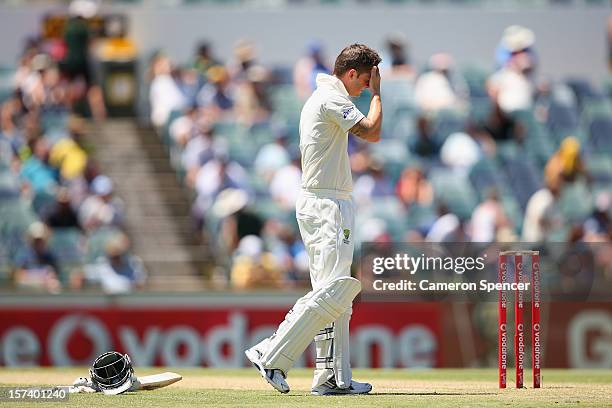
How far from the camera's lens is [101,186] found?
17266 millimetres

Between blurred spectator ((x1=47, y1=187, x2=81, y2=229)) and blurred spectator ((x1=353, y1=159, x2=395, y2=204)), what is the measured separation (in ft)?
10.8

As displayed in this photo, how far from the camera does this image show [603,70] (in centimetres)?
2183

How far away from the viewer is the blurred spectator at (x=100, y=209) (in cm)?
1698

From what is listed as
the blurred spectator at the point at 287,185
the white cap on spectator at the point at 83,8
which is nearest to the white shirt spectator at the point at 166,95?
the white cap on spectator at the point at 83,8

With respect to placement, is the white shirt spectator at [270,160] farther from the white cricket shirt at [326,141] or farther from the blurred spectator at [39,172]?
the white cricket shirt at [326,141]

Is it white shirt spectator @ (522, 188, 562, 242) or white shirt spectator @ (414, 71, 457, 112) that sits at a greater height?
white shirt spectator @ (414, 71, 457, 112)

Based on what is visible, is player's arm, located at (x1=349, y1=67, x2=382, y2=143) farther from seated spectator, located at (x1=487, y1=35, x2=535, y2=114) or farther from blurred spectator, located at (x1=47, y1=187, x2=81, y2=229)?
seated spectator, located at (x1=487, y1=35, x2=535, y2=114)

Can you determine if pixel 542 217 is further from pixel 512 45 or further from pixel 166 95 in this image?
pixel 166 95

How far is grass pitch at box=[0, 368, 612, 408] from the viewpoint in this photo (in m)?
8.67

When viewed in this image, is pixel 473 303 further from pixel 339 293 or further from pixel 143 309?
pixel 339 293

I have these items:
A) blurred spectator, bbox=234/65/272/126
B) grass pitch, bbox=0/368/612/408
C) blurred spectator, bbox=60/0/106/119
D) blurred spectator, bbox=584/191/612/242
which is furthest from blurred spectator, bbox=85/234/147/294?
blurred spectator, bbox=584/191/612/242

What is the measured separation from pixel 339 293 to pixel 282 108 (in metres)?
10.4

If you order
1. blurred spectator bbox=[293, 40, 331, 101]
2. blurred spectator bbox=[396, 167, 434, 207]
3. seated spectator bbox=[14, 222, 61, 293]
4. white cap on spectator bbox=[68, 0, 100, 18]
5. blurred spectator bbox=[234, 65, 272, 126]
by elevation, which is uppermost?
white cap on spectator bbox=[68, 0, 100, 18]

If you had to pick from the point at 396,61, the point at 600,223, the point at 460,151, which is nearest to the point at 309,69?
the point at 396,61
